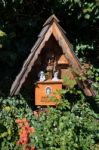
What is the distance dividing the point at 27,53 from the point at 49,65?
56.9 inches

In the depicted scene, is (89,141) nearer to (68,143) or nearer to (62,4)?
(68,143)

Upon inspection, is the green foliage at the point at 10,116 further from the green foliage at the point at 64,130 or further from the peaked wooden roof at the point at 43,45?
the peaked wooden roof at the point at 43,45

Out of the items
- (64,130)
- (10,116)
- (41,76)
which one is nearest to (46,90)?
(41,76)

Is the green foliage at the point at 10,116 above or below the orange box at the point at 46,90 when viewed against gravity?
below

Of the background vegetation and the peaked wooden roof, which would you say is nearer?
the background vegetation

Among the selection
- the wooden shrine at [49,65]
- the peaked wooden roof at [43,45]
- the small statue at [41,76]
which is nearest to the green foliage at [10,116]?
the wooden shrine at [49,65]

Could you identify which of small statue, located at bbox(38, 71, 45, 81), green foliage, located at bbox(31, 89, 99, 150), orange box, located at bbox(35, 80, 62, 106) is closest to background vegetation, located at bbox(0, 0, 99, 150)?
green foliage, located at bbox(31, 89, 99, 150)

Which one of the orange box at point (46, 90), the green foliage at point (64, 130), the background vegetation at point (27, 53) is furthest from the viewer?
the orange box at point (46, 90)

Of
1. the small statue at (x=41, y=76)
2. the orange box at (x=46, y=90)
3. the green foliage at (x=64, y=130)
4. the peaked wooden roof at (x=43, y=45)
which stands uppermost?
the peaked wooden roof at (x=43, y=45)

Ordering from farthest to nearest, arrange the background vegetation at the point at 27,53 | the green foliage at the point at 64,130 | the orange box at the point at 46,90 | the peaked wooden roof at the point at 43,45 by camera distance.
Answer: the orange box at the point at 46,90, the peaked wooden roof at the point at 43,45, the background vegetation at the point at 27,53, the green foliage at the point at 64,130

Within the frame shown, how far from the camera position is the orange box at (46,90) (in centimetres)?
776

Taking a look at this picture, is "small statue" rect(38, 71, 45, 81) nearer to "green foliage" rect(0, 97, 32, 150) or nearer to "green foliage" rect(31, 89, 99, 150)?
"green foliage" rect(31, 89, 99, 150)

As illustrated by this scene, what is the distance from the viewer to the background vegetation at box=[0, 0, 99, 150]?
700 centimetres

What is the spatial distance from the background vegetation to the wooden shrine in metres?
0.29
